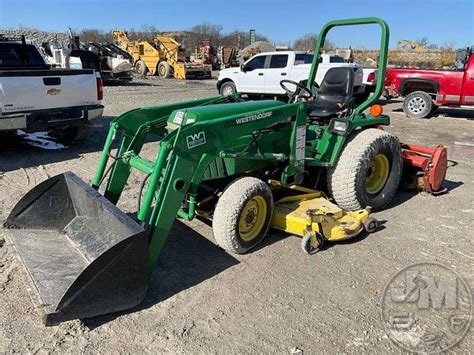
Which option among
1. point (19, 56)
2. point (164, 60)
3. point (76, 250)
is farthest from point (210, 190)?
point (164, 60)

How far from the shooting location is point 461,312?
10.9ft

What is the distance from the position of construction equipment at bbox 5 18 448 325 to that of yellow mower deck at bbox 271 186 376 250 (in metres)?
0.01

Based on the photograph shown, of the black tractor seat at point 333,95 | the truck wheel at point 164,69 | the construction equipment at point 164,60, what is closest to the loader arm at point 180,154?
the black tractor seat at point 333,95

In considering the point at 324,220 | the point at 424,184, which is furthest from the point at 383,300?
the point at 424,184

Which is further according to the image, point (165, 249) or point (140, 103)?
point (140, 103)

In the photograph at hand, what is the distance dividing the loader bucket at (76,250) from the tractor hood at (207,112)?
1.00 metres

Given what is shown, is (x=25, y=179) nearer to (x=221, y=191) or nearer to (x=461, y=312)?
(x=221, y=191)

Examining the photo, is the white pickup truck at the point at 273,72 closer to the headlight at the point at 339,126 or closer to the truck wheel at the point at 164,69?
the headlight at the point at 339,126

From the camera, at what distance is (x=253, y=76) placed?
15.5 m

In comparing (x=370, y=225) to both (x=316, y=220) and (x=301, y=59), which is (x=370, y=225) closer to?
(x=316, y=220)

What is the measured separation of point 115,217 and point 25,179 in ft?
11.7

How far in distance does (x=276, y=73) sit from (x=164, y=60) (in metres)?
13.1

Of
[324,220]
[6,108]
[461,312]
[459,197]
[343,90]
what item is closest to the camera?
[461,312]

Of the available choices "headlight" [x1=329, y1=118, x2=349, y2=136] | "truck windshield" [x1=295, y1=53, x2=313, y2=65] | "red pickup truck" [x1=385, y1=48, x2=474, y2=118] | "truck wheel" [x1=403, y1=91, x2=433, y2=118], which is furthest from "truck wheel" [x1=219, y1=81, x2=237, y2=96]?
"headlight" [x1=329, y1=118, x2=349, y2=136]
